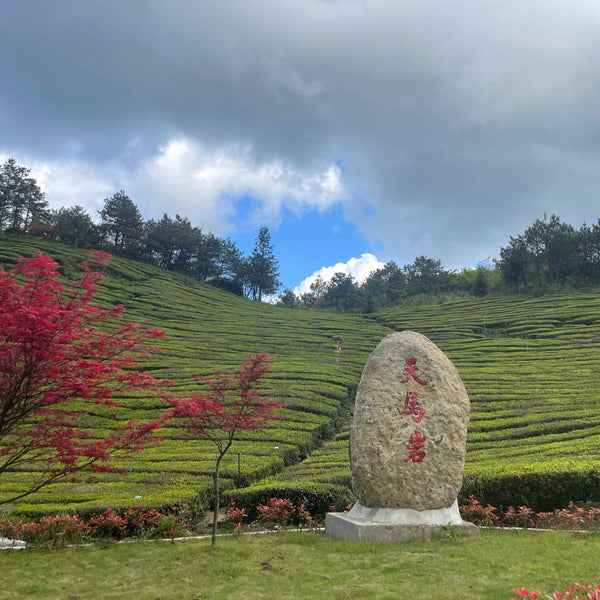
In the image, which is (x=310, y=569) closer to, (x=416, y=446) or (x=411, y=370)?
(x=416, y=446)

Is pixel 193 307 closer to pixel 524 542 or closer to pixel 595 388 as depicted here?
pixel 595 388

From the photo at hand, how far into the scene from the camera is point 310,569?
620 centimetres

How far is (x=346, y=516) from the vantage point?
26.9ft

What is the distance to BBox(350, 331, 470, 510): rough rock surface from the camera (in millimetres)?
7848

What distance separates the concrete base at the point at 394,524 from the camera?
291 inches

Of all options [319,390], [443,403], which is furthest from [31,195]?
[443,403]

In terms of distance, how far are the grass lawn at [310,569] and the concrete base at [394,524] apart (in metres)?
0.25

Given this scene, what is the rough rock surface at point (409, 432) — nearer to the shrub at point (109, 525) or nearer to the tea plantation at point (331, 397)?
the tea plantation at point (331, 397)

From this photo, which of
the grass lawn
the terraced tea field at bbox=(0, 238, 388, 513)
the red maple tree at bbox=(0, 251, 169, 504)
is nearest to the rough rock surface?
the grass lawn

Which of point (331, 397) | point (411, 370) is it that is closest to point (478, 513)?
point (411, 370)

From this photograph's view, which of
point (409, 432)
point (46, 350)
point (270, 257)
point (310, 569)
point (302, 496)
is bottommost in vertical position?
point (302, 496)

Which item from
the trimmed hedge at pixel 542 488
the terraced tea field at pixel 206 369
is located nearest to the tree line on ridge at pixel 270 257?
the terraced tea field at pixel 206 369

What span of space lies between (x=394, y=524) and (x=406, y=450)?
3.78 feet

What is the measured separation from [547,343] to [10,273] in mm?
29856
